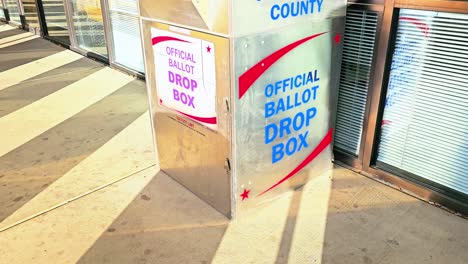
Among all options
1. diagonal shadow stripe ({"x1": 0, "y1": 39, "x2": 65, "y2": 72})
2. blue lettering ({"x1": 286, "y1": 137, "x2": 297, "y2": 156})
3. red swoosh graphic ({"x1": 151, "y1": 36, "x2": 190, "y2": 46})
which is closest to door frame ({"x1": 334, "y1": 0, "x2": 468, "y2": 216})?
blue lettering ({"x1": 286, "y1": 137, "x2": 297, "y2": 156})

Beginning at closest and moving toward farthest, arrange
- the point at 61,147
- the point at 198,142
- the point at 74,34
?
the point at 198,142, the point at 61,147, the point at 74,34

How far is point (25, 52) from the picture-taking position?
5.46 meters

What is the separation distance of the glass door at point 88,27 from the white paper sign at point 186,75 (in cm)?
264

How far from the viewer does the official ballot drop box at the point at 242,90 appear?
1866 millimetres

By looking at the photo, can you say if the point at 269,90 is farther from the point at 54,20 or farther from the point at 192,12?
the point at 54,20

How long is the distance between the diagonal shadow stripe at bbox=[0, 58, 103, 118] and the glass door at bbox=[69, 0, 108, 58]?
0.21m

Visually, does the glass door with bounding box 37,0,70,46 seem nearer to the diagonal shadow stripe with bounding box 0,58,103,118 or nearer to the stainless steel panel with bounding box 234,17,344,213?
the diagonal shadow stripe with bounding box 0,58,103,118

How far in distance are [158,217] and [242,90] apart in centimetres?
86

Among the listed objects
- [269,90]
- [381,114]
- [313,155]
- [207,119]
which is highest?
[269,90]

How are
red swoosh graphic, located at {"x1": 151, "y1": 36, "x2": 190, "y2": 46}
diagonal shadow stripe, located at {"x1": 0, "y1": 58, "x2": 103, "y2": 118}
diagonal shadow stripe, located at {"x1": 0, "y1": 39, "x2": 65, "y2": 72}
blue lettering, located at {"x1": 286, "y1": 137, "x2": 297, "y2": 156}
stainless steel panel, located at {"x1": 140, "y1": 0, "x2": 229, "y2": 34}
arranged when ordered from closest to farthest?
stainless steel panel, located at {"x1": 140, "y1": 0, "x2": 229, "y2": 34}, red swoosh graphic, located at {"x1": 151, "y1": 36, "x2": 190, "y2": 46}, blue lettering, located at {"x1": 286, "y1": 137, "x2": 297, "y2": 156}, diagonal shadow stripe, located at {"x1": 0, "y1": 58, "x2": 103, "y2": 118}, diagonal shadow stripe, located at {"x1": 0, "y1": 39, "x2": 65, "y2": 72}

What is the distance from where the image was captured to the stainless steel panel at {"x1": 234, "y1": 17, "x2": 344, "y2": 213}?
1924 mm

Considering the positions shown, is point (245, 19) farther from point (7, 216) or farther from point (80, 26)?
point (80, 26)

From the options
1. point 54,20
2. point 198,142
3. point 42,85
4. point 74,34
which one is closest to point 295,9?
point 198,142

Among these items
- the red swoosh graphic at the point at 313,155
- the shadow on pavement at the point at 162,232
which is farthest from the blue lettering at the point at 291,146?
the shadow on pavement at the point at 162,232
